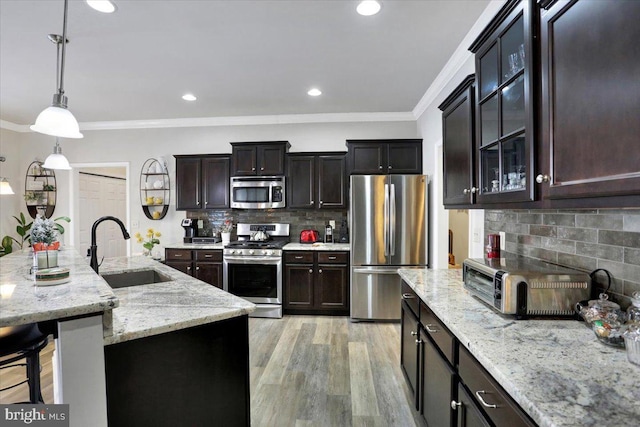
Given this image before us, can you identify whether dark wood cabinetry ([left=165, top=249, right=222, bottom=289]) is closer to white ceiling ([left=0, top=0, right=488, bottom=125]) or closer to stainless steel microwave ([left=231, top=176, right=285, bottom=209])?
stainless steel microwave ([left=231, top=176, right=285, bottom=209])

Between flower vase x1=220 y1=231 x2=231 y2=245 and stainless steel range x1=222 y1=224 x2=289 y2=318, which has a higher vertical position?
flower vase x1=220 y1=231 x2=231 y2=245

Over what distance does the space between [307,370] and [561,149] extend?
2.48 metres

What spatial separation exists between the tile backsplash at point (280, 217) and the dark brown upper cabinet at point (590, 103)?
3508 mm

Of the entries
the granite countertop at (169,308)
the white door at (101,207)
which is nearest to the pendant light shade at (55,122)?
the granite countertop at (169,308)

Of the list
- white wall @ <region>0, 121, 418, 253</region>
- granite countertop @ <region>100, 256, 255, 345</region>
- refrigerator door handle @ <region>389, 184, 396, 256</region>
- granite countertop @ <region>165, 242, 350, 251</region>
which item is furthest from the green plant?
refrigerator door handle @ <region>389, 184, 396, 256</region>

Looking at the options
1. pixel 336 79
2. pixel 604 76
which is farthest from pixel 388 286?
pixel 604 76

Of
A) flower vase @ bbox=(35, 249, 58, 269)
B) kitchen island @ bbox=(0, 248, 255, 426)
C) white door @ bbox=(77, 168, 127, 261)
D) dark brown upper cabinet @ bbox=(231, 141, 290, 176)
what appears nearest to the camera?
kitchen island @ bbox=(0, 248, 255, 426)

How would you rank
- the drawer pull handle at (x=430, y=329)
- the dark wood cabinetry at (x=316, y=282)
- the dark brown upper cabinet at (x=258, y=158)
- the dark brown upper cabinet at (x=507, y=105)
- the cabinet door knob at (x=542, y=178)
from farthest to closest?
1. the dark brown upper cabinet at (x=258, y=158)
2. the dark wood cabinetry at (x=316, y=282)
3. the drawer pull handle at (x=430, y=329)
4. the dark brown upper cabinet at (x=507, y=105)
5. the cabinet door knob at (x=542, y=178)

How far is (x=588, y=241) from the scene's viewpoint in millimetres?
1446

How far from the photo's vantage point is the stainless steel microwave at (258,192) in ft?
14.4

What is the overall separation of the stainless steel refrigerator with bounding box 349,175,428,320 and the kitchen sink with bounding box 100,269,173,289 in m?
2.20

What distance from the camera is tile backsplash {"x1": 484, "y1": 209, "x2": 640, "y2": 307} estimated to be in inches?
48.9

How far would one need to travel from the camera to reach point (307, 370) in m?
2.72

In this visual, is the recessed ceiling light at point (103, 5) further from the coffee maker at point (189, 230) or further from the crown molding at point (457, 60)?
the coffee maker at point (189, 230)
